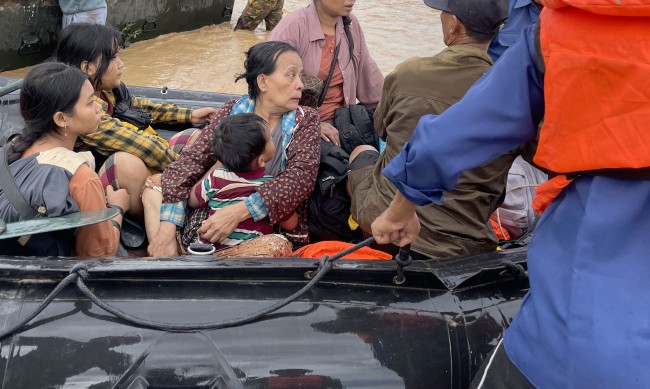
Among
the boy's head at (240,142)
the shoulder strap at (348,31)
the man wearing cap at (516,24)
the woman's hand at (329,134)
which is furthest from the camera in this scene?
the man wearing cap at (516,24)

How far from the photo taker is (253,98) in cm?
279

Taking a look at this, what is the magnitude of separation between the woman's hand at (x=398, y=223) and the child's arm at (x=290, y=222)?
89 centimetres

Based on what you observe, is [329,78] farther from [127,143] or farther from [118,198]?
[118,198]

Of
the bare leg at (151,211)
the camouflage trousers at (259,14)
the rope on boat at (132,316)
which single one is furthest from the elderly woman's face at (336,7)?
the camouflage trousers at (259,14)

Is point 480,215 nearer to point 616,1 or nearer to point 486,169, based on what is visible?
point 486,169

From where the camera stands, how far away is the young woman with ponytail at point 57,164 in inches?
83.3

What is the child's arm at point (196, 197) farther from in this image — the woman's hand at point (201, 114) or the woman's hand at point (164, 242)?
the woman's hand at point (201, 114)

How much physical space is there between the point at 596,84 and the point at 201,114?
2.39 meters

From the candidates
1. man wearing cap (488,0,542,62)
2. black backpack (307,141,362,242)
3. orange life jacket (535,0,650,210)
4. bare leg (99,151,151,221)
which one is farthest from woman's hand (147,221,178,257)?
man wearing cap (488,0,542,62)

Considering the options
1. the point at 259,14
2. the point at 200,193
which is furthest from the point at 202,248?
the point at 259,14

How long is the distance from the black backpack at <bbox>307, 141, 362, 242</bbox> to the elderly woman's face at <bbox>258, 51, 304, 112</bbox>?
23cm

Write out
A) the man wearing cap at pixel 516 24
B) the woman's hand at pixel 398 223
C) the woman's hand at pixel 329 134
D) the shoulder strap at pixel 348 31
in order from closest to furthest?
the woman's hand at pixel 398 223
the woman's hand at pixel 329 134
the shoulder strap at pixel 348 31
the man wearing cap at pixel 516 24

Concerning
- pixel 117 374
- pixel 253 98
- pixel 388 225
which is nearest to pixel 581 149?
pixel 388 225

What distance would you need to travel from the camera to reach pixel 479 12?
226 cm
